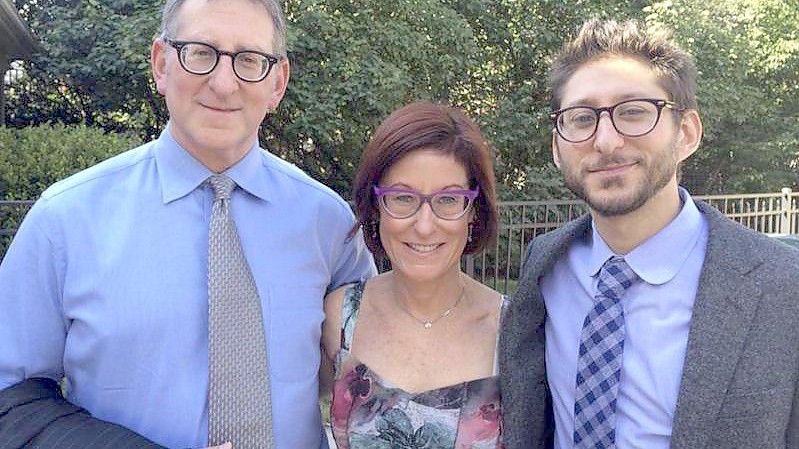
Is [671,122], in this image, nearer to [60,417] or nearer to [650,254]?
[650,254]

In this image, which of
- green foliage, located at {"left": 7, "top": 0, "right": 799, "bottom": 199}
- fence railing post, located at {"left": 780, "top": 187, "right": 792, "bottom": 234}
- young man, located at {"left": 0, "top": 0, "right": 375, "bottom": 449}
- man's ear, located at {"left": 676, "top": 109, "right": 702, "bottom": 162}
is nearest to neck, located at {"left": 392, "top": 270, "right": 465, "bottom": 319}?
young man, located at {"left": 0, "top": 0, "right": 375, "bottom": 449}

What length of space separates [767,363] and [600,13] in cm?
1119

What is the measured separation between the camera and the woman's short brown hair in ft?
7.72

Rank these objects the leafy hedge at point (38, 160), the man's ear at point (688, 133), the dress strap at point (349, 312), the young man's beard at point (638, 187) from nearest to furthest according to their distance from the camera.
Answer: the young man's beard at point (638, 187), the man's ear at point (688, 133), the dress strap at point (349, 312), the leafy hedge at point (38, 160)

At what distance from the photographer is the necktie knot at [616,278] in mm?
2092

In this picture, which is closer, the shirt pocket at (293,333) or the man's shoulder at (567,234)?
the shirt pocket at (293,333)

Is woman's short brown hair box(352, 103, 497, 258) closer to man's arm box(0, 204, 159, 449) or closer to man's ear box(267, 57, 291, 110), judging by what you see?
man's ear box(267, 57, 291, 110)

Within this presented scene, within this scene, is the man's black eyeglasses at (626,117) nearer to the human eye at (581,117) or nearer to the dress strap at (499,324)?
the human eye at (581,117)

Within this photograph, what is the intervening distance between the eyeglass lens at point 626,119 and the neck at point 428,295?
684 mm

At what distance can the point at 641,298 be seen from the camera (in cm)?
206

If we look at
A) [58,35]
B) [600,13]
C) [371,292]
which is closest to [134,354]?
[371,292]

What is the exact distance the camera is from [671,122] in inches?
83.6

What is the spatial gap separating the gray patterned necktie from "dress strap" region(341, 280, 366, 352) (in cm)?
43

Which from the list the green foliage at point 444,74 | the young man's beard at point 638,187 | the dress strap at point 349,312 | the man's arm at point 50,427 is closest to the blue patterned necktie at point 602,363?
the young man's beard at point 638,187
